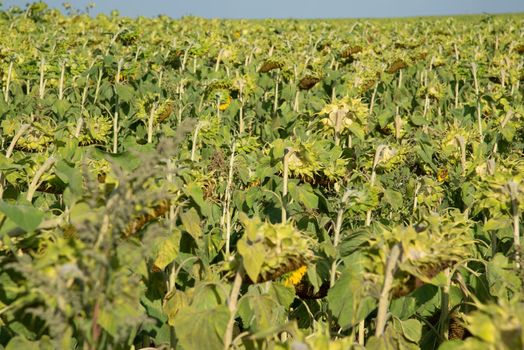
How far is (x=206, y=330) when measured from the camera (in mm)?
1417

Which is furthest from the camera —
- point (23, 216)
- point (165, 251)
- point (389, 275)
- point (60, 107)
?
point (60, 107)

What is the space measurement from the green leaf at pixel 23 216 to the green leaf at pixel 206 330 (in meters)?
0.42

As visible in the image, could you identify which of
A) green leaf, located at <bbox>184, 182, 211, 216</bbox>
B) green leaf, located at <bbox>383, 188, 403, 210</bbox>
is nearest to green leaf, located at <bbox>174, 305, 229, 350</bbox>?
green leaf, located at <bbox>184, 182, 211, 216</bbox>

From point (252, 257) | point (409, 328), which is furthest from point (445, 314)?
point (252, 257)

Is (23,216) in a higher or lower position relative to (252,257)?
higher

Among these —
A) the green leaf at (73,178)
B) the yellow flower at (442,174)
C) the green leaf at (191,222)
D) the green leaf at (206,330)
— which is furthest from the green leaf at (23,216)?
the yellow flower at (442,174)

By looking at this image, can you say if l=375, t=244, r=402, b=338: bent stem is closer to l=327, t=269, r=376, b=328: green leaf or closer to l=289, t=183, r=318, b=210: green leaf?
l=327, t=269, r=376, b=328: green leaf

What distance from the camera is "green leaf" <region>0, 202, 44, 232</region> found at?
1.29 meters

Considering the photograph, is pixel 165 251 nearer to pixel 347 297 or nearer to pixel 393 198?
pixel 347 297

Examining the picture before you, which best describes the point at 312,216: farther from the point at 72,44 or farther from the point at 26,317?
the point at 72,44

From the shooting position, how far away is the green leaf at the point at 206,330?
141cm

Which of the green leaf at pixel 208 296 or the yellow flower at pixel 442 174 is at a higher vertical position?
the green leaf at pixel 208 296

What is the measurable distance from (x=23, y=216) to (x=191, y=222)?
0.81 metres

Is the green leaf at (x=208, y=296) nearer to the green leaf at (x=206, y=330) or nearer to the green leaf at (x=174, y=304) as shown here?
the green leaf at (x=206, y=330)
